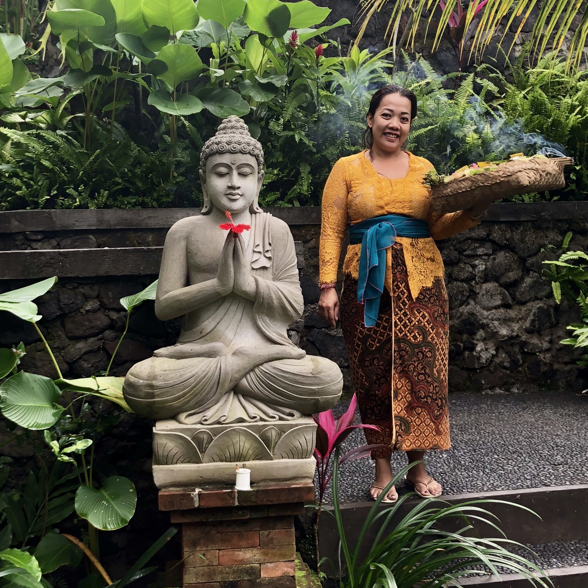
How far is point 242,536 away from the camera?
2424mm

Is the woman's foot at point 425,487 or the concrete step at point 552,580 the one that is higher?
the woman's foot at point 425,487

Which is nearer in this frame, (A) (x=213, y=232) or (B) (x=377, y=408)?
(A) (x=213, y=232)

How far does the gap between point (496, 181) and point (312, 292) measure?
202 centimetres

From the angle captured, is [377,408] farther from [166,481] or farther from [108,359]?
[108,359]

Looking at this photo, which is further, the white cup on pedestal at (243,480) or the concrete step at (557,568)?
the concrete step at (557,568)

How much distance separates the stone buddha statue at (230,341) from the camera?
238 centimetres

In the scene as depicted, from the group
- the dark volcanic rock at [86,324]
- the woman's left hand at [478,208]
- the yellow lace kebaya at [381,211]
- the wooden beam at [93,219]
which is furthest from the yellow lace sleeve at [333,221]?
the wooden beam at [93,219]

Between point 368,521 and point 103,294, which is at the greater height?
point 103,294

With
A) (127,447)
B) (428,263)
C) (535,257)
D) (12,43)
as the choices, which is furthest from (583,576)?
(12,43)

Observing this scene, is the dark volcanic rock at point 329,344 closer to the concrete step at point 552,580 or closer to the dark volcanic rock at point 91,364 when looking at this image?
the dark volcanic rock at point 91,364

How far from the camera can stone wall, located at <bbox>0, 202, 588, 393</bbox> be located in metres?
3.20

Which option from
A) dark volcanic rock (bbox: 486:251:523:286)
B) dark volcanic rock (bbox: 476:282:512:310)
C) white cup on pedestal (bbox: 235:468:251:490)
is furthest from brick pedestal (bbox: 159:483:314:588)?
dark volcanic rock (bbox: 486:251:523:286)

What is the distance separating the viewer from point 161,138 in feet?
15.4

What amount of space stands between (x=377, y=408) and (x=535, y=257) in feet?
9.77
